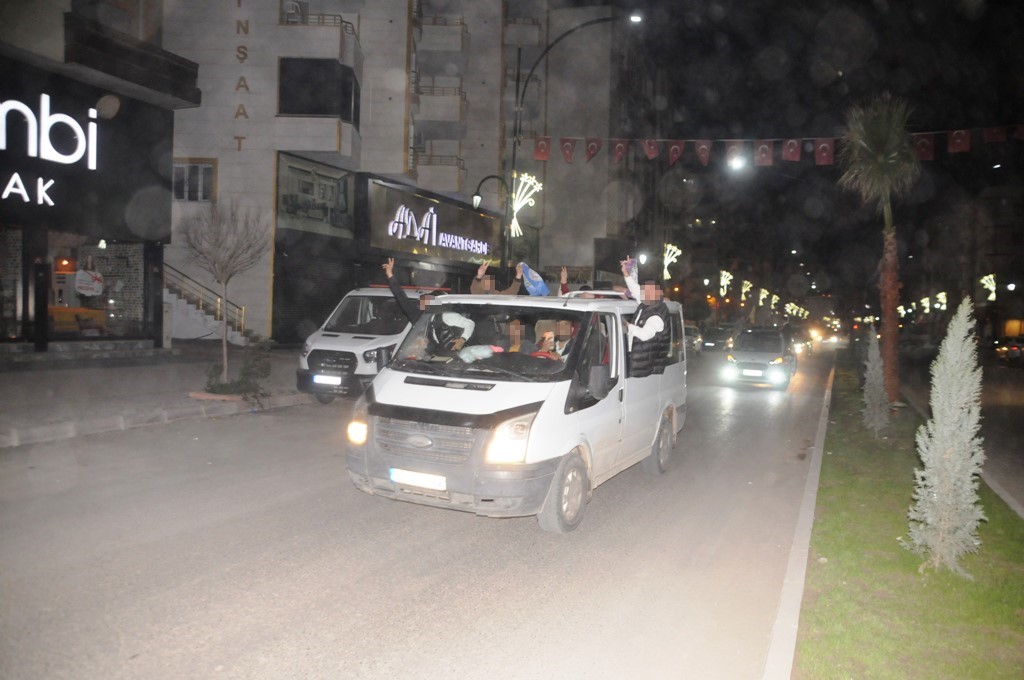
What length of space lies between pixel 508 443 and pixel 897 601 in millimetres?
2940

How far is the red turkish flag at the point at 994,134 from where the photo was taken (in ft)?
56.7

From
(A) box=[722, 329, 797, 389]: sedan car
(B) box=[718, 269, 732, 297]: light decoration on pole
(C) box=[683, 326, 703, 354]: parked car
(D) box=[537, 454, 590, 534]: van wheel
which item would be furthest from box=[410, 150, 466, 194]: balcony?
(B) box=[718, 269, 732, 297]: light decoration on pole

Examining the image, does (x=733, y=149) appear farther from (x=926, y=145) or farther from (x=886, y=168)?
(x=886, y=168)

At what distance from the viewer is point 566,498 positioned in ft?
21.0

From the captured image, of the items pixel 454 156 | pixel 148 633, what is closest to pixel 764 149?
pixel 454 156

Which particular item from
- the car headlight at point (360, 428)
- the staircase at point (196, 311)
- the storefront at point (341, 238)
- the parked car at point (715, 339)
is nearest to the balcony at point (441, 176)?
the storefront at point (341, 238)

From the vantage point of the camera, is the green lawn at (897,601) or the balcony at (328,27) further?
the balcony at (328,27)

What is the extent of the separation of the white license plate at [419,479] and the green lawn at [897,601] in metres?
2.76

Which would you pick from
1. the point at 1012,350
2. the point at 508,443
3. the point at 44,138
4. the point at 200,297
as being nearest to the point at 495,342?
the point at 508,443

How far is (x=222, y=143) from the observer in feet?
82.6

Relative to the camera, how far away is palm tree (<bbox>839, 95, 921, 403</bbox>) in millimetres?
14375

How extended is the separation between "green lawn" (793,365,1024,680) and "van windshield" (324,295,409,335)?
840cm

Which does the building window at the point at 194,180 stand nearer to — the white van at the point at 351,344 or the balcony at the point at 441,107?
the balcony at the point at 441,107

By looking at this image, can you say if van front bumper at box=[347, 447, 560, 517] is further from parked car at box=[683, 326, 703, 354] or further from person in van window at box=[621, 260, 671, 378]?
parked car at box=[683, 326, 703, 354]
